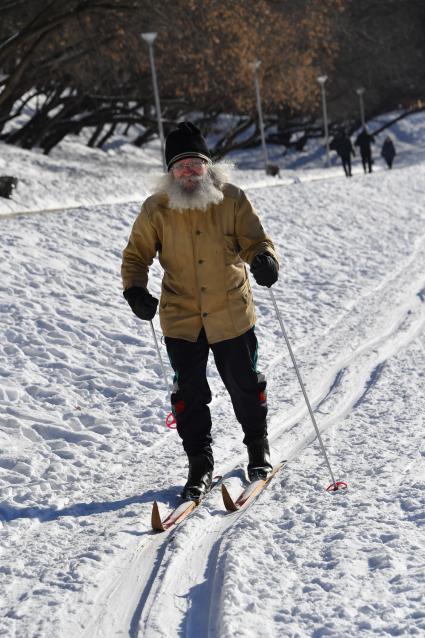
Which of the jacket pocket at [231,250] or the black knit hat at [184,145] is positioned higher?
the black knit hat at [184,145]

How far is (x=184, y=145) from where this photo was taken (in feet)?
15.6

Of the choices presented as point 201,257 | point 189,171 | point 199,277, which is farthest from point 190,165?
point 199,277

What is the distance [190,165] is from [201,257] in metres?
0.47

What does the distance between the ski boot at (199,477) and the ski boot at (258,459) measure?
0.22 meters

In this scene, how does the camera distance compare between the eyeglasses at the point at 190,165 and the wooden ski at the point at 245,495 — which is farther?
the eyeglasses at the point at 190,165

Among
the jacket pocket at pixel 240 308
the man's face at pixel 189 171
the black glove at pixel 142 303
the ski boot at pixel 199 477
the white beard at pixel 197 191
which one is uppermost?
the man's face at pixel 189 171

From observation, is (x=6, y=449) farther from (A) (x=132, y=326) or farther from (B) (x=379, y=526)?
(A) (x=132, y=326)

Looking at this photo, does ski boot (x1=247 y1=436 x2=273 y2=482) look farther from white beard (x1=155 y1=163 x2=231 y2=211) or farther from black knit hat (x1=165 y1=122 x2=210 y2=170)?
black knit hat (x1=165 y1=122 x2=210 y2=170)

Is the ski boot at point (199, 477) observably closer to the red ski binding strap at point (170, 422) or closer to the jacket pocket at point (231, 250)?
the red ski binding strap at point (170, 422)

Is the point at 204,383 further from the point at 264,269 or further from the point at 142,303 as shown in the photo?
the point at 264,269

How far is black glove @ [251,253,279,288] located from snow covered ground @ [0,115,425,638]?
89 cm

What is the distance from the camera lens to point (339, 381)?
739cm

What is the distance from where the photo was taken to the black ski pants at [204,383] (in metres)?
4.95

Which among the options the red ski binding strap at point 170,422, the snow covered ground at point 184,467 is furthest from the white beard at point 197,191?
the red ski binding strap at point 170,422
